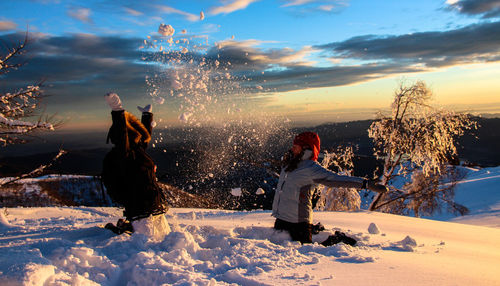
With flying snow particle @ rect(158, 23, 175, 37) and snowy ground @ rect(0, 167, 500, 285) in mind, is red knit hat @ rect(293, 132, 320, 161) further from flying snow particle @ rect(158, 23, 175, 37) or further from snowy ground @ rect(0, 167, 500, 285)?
flying snow particle @ rect(158, 23, 175, 37)

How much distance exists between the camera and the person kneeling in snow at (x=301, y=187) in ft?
Answer: 16.6

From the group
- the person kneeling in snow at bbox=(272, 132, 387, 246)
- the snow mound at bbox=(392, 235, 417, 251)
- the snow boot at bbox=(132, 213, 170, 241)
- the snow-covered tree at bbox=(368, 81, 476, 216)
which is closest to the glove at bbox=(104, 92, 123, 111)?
the snow boot at bbox=(132, 213, 170, 241)

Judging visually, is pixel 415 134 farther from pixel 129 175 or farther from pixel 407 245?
pixel 129 175

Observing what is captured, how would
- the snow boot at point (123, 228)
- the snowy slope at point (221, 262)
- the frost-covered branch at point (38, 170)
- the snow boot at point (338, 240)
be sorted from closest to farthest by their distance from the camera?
the snowy slope at point (221, 262) → the snow boot at point (123, 228) → the snow boot at point (338, 240) → the frost-covered branch at point (38, 170)

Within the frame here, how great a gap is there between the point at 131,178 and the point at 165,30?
14.6 ft

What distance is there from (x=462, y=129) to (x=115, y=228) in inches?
653

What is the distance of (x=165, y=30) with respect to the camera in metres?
7.79

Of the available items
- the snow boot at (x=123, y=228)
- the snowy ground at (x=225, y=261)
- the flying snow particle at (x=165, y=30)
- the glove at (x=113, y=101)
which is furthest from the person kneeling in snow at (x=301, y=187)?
the flying snow particle at (x=165, y=30)

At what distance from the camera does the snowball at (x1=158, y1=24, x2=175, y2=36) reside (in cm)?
772

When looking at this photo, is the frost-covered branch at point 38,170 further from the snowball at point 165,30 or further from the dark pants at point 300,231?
the dark pants at point 300,231

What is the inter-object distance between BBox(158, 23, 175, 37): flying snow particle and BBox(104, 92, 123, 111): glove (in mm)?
3724

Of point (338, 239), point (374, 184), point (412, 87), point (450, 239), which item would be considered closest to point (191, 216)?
point (338, 239)

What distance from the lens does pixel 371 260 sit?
158 inches

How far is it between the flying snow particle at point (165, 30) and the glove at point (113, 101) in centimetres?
372
